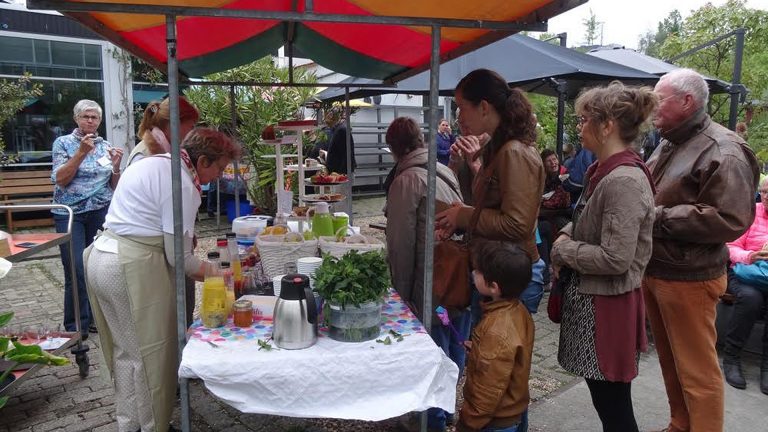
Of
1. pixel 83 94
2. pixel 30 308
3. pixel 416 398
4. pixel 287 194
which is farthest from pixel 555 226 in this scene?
pixel 83 94

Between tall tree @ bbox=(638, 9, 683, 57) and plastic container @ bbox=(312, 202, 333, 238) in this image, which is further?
tall tree @ bbox=(638, 9, 683, 57)

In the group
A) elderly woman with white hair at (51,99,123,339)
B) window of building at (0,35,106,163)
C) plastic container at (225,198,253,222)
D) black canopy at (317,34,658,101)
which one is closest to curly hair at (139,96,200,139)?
elderly woman with white hair at (51,99,123,339)

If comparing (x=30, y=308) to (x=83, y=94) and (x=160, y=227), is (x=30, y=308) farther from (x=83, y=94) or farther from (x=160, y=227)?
(x=83, y=94)

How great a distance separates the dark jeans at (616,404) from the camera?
2350 millimetres

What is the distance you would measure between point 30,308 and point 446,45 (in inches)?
197

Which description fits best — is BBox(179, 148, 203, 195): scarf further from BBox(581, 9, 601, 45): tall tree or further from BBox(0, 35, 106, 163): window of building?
BBox(581, 9, 601, 45): tall tree

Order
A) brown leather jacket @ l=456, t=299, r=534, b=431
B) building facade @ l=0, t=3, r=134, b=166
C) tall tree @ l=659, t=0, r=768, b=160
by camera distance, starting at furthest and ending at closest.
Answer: tall tree @ l=659, t=0, r=768, b=160, building facade @ l=0, t=3, r=134, b=166, brown leather jacket @ l=456, t=299, r=534, b=431

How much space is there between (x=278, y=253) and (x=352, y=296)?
871 mm

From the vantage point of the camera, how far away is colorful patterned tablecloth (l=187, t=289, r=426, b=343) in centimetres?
214

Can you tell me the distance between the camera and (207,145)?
2721mm

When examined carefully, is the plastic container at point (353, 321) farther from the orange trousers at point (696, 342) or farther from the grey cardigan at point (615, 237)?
the orange trousers at point (696, 342)

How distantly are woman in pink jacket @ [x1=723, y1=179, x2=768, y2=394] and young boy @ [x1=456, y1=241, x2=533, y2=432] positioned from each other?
2.61 meters

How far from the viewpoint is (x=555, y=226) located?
20.2ft

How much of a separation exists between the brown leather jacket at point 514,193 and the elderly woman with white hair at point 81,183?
3440 millimetres
